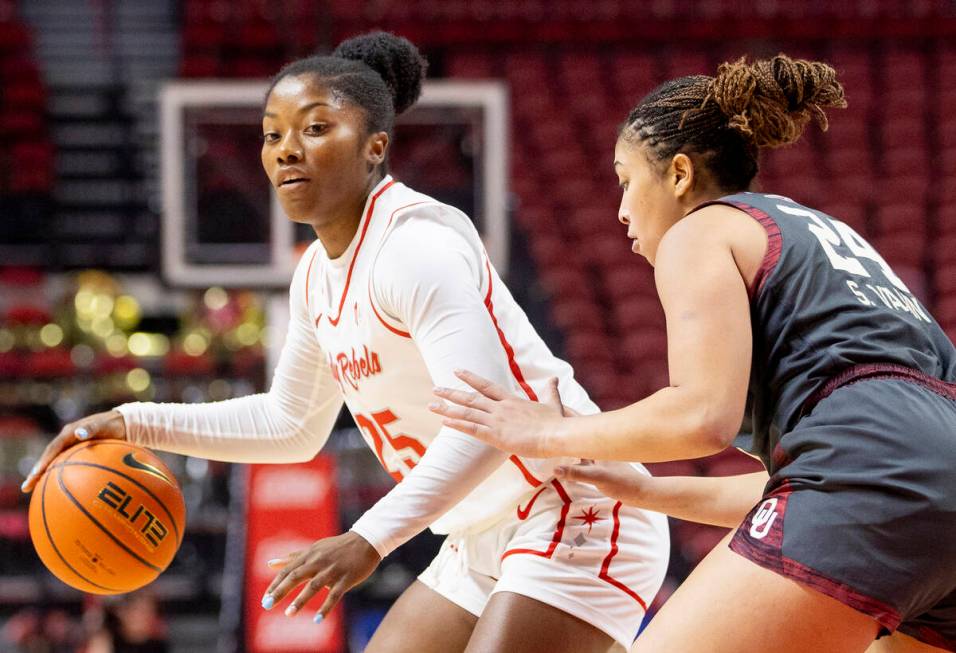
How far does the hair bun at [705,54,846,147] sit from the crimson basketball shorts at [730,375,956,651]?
508 mm

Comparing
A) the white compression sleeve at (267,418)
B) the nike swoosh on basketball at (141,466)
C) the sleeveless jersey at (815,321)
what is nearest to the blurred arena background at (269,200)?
the white compression sleeve at (267,418)

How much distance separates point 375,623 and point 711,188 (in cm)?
473

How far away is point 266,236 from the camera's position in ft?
23.0

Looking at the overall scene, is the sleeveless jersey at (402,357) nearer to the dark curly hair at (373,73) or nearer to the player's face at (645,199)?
the dark curly hair at (373,73)

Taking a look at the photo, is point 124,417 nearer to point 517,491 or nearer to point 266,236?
point 517,491

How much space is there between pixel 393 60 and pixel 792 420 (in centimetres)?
133

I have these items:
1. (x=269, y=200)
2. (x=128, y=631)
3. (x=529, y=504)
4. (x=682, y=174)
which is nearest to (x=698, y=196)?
(x=682, y=174)

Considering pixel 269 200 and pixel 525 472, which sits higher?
pixel 525 472

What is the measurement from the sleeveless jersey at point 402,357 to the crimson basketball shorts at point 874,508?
2.08 ft

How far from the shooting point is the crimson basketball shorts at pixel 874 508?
73.3 inches

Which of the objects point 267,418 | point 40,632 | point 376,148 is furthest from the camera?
point 40,632

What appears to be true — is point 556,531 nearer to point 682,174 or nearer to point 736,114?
point 682,174

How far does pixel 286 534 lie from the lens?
20.1ft

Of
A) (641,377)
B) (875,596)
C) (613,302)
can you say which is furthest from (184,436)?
(613,302)
